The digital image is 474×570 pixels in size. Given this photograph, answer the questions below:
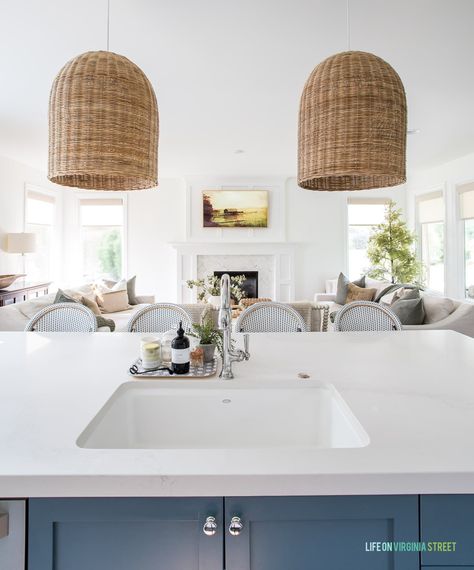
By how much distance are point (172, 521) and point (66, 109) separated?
109cm

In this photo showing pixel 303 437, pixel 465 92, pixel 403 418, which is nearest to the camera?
pixel 403 418

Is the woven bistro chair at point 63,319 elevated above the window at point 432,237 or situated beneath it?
situated beneath

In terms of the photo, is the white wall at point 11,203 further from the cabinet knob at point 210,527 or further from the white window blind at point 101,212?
the cabinet knob at point 210,527

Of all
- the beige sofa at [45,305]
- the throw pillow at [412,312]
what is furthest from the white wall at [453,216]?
the beige sofa at [45,305]

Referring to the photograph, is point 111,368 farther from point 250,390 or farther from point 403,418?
point 403,418

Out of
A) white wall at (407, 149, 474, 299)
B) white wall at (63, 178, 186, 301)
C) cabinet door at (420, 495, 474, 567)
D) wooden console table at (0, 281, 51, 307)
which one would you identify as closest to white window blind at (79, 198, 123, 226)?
white wall at (63, 178, 186, 301)

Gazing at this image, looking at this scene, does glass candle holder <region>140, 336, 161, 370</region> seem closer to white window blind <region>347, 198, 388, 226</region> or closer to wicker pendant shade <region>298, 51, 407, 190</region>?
wicker pendant shade <region>298, 51, 407, 190</region>

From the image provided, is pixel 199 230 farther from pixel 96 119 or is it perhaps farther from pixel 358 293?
pixel 96 119

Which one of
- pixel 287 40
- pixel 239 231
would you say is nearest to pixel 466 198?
pixel 239 231

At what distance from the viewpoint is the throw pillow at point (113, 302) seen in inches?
202

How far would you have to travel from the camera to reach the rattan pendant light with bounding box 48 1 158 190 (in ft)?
3.65

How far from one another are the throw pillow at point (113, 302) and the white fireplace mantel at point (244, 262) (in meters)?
1.68

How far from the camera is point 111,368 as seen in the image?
1485mm

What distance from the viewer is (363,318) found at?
233 cm
